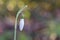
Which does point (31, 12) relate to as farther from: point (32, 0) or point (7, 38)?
point (7, 38)

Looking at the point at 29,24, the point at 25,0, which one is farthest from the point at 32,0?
the point at 29,24

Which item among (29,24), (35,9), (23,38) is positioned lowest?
(23,38)

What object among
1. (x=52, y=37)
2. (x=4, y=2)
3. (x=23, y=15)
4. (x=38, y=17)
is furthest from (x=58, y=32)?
(x=4, y=2)

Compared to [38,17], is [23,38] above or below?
below

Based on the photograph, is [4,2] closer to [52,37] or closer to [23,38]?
[23,38]

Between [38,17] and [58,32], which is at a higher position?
[38,17]

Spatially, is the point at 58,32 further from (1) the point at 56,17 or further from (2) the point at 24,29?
(2) the point at 24,29
